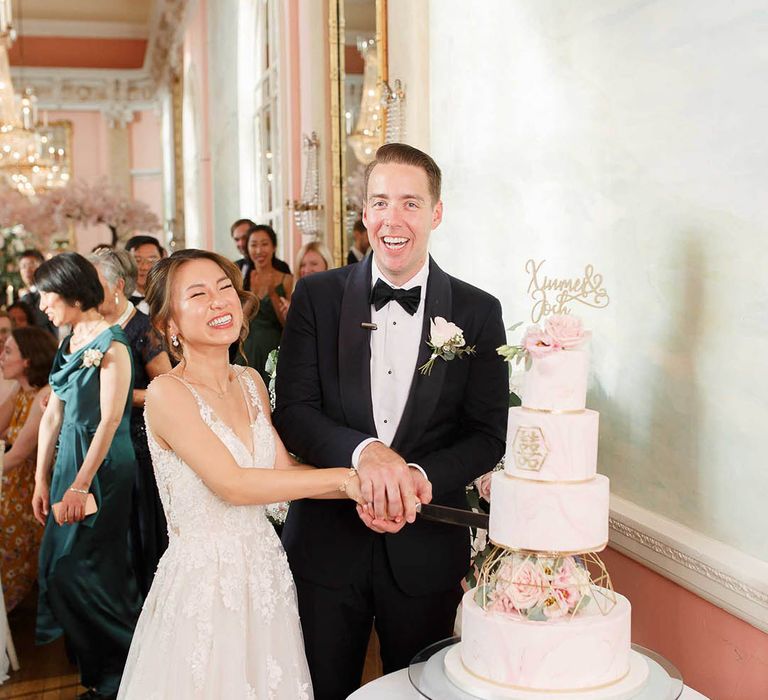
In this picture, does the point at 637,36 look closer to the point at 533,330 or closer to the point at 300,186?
the point at 533,330

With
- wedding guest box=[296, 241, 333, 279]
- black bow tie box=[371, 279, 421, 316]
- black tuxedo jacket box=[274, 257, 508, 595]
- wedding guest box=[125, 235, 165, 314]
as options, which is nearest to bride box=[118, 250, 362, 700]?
black tuxedo jacket box=[274, 257, 508, 595]

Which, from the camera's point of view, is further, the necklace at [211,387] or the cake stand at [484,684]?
the necklace at [211,387]

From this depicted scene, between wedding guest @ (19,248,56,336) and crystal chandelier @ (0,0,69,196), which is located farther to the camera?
crystal chandelier @ (0,0,69,196)

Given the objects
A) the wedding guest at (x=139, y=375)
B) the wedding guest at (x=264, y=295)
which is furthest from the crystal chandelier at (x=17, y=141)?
the wedding guest at (x=139, y=375)

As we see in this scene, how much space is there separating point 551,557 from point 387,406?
66 centimetres

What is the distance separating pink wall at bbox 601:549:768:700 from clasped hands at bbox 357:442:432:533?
700 mm

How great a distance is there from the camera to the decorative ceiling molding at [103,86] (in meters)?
18.5

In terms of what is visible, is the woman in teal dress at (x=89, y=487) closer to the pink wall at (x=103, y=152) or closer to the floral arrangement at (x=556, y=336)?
the floral arrangement at (x=556, y=336)

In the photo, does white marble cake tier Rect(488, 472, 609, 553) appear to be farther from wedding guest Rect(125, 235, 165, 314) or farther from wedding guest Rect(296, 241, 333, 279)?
wedding guest Rect(125, 235, 165, 314)

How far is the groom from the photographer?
2389 mm

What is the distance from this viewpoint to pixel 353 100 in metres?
5.72

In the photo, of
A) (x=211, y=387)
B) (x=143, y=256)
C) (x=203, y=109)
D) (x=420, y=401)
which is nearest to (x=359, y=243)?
(x=143, y=256)

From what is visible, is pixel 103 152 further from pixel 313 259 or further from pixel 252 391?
pixel 252 391

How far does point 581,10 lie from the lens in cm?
280
